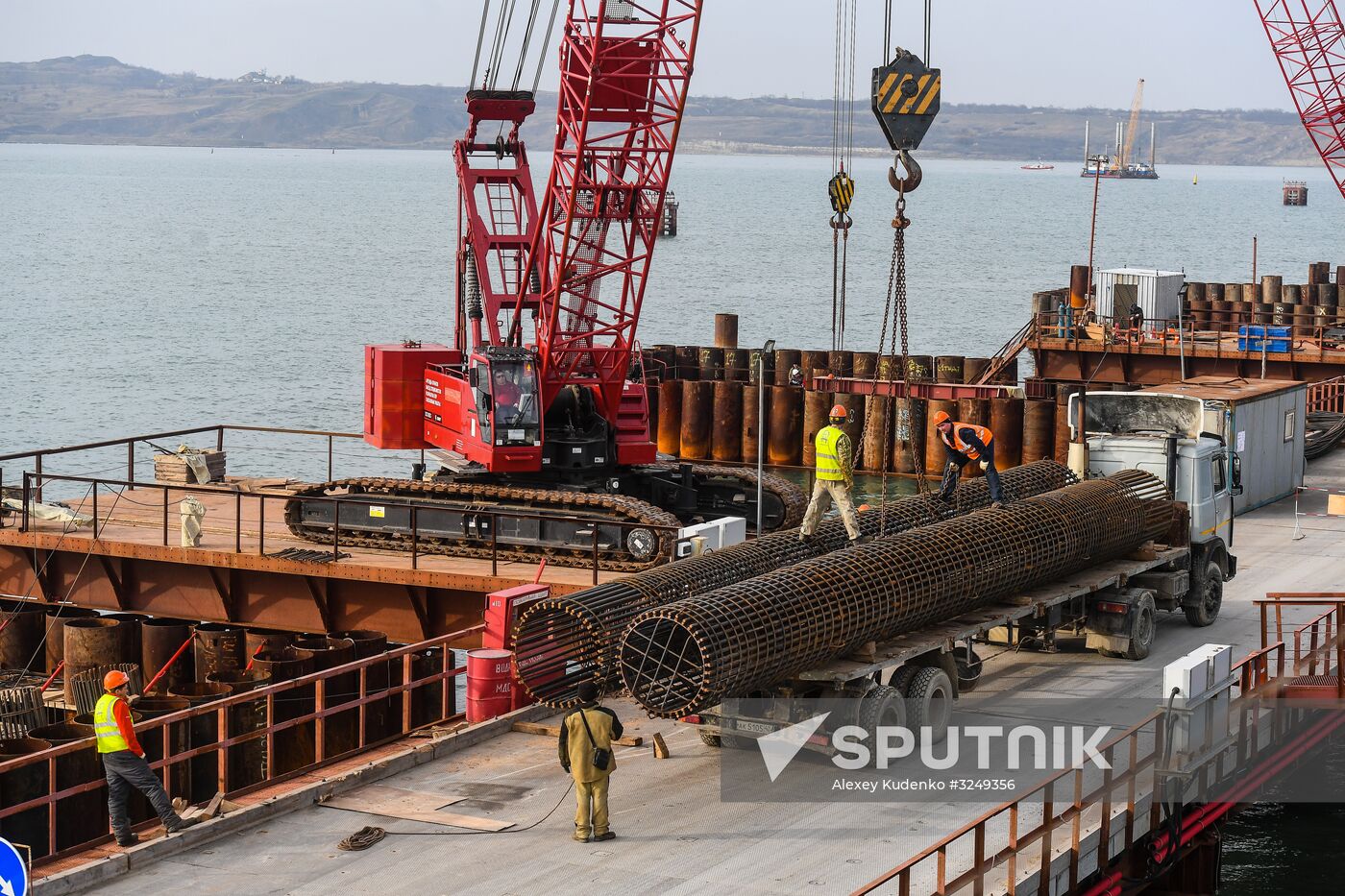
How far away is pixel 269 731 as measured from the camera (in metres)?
18.8

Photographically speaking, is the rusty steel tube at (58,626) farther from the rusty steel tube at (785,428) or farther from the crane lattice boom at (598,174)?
the rusty steel tube at (785,428)

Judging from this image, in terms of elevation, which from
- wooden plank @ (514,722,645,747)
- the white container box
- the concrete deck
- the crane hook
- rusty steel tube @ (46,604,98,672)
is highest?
the crane hook

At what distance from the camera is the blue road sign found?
12.4 metres

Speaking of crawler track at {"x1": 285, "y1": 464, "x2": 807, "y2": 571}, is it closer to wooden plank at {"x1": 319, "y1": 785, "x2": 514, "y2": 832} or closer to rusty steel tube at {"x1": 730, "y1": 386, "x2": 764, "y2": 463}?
wooden plank at {"x1": 319, "y1": 785, "x2": 514, "y2": 832}

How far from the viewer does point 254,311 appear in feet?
386

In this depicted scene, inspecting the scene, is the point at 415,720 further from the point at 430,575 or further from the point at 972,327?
the point at 972,327

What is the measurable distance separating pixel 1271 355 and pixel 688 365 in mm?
17590

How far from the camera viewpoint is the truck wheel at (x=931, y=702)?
2036 centimetres

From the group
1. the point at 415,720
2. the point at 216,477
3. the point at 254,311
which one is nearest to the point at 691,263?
the point at 254,311

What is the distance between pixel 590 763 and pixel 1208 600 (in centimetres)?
1323

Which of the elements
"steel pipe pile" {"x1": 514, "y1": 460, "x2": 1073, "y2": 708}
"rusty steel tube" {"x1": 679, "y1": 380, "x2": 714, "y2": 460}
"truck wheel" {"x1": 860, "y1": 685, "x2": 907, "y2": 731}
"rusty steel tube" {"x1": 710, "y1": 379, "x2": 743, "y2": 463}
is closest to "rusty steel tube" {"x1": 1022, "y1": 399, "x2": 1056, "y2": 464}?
"rusty steel tube" {"x1": 710, "y1": 379, "x2": 743, "y2": 463}

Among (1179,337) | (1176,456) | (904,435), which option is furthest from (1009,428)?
(1176,456)

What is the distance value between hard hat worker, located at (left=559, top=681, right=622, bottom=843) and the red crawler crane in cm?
1189

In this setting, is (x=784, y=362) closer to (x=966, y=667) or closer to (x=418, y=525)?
(x=418, y=525)
